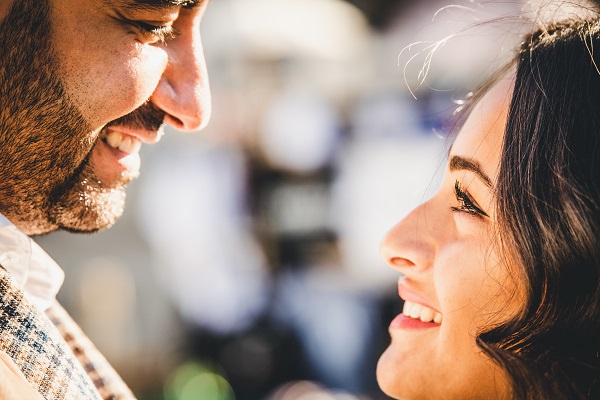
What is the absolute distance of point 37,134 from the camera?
5.84ft

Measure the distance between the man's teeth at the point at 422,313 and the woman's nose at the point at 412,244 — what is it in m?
0.11

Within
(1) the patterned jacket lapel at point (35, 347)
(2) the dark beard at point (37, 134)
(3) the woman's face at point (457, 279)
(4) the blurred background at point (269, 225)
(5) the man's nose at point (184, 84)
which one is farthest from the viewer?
(4) the blurred background at point (269, 225)

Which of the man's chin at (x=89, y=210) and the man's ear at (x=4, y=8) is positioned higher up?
the man's ear at (x=4, y=8)

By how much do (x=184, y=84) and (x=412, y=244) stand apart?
94cm

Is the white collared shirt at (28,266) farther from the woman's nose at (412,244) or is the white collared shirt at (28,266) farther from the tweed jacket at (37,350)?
the woman's nose at (412,244)

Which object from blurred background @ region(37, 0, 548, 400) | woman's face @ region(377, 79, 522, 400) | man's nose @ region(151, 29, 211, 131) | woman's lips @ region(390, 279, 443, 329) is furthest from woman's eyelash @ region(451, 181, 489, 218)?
blurred background @ region(37, 0, 548, 400)

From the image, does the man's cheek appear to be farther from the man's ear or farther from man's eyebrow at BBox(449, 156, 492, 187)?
man's eyebrow at BBox(449, 156, 492, 187)

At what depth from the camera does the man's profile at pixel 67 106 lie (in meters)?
1.71

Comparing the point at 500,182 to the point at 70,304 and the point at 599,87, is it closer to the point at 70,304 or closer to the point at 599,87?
the point at 599,87

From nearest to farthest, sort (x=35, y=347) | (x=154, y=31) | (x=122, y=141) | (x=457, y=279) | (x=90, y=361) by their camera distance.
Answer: (x=35, y=347) < (x=457, y=279) < (x=90, y=361) < (x=154, y=31) < (x=122, y=141)

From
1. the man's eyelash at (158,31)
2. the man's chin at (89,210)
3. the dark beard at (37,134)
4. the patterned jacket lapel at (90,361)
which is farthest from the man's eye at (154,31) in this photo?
the patterned jacket lapel at (90,361)

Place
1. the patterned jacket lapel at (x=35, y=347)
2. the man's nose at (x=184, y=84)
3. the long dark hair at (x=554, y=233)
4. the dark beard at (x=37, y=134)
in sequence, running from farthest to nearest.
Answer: the man's nose at (x=184, y=84) → the dark beard at (x=37, y=134) → the long dark hair at (x=554, y=233) → the patterned jacket lapel at (x=35, y=347)

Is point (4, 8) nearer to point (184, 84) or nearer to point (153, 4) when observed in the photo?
point (153, 4)

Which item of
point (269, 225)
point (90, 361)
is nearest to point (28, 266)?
point (90, 361)
